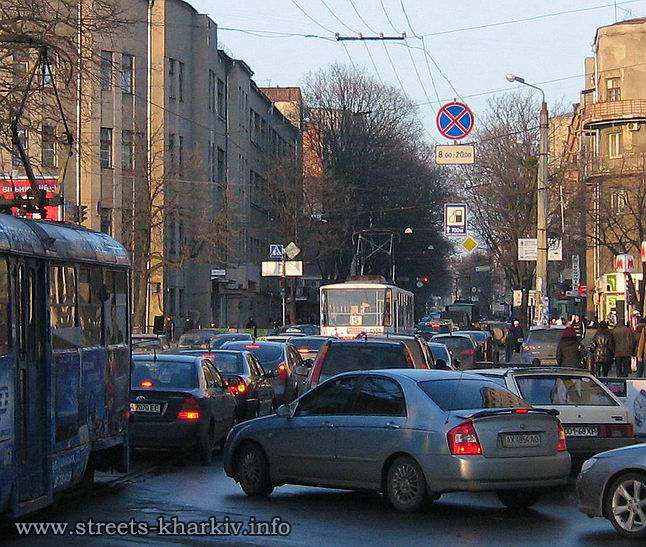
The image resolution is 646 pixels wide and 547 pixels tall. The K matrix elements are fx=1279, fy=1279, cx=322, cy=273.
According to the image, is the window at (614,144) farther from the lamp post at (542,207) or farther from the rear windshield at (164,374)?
the rear windshield at (164,374)

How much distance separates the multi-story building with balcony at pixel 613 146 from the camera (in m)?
62.9

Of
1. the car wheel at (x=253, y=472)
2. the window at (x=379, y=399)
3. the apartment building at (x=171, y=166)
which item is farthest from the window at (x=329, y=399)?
the apartment building at (x=171, y=166)

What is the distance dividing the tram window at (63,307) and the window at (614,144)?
65.7 metres

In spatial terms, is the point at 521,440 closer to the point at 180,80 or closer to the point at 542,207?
the point at 542,207

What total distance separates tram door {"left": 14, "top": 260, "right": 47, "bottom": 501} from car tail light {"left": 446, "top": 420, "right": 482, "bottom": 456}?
382cm

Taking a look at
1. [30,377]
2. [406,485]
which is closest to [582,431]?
[406,485]

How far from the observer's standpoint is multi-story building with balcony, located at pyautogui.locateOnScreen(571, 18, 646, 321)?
206ft

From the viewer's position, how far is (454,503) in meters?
13.6

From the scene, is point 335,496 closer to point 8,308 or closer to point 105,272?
point 105,272

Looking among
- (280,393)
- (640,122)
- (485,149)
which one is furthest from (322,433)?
(640,122)

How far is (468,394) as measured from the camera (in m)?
13.0

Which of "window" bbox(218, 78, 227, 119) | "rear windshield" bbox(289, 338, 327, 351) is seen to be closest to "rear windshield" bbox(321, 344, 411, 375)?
"rear windshield" bbox(289, 338, 327, 351)

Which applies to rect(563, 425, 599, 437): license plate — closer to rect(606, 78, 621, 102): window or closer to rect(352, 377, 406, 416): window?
rect(352, 377, 406, 416): window

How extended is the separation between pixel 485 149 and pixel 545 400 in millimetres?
55090
